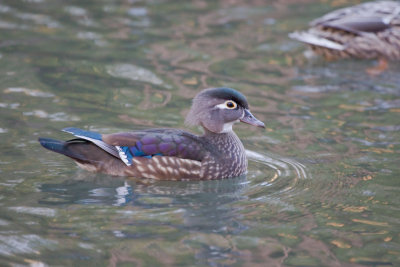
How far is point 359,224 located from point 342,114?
318cm

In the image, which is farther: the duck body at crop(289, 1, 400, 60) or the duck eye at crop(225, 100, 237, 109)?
the duck body at crop(289, 1, 400, 60)

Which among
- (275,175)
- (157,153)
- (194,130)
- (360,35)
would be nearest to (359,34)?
(360,35)

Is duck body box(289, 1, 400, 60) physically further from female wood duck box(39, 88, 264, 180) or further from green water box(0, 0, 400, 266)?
female wood duck box(39, 88, 264, 180)

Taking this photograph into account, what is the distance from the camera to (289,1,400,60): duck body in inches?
433

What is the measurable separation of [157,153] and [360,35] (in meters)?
5.26

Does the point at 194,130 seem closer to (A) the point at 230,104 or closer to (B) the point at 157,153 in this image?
(A) the point at 230,104

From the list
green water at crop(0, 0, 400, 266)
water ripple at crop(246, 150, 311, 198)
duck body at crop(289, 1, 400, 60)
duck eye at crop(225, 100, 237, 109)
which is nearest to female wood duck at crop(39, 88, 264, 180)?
duck eye at crop(225, 100, 237, 109)

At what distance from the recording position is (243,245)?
18.4 ft

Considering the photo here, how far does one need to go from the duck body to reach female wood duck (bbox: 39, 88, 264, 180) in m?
→ 4.10

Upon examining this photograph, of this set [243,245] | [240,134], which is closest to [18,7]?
[240,134]

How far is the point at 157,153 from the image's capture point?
7.07 meters

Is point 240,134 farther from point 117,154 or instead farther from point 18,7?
point 18,7

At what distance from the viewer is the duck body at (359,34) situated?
433 inches

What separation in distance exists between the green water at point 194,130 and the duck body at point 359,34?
272 mm
